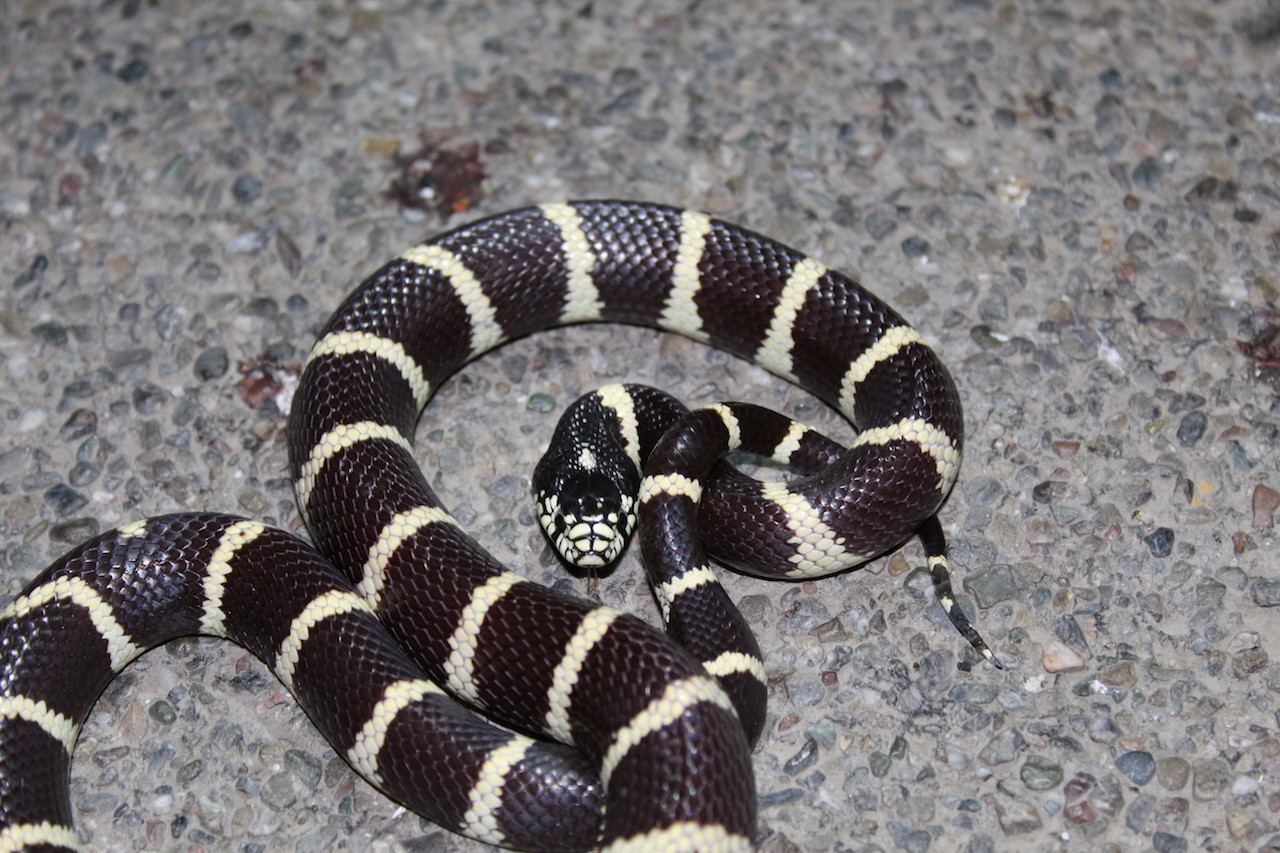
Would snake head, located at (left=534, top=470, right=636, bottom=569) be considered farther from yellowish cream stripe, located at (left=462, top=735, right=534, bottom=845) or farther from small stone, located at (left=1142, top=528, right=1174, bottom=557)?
small stone, located at (left=1142, top=528, right=1174, bottom=557)

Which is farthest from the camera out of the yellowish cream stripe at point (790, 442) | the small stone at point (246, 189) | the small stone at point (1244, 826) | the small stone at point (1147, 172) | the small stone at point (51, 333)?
the small stone at point (246, 189)

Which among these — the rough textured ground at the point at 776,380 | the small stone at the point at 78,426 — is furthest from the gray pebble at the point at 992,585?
the small stone at the point at 78,426

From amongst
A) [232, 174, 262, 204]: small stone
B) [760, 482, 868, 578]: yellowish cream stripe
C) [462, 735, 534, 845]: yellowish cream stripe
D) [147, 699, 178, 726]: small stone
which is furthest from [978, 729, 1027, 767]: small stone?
[232, 174, 262, 204]: small stone

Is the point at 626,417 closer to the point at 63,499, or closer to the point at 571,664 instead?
the point at 571,664

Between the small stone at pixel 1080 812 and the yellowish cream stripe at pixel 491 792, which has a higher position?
the yellowish cream stripe at pixel 491 792

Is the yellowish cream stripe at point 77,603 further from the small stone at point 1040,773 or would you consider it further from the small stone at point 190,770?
the small stone at point 1040,773

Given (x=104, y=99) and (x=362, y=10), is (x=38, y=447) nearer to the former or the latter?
(x=104, y=99)

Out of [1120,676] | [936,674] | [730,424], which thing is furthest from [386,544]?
[1120,676]
